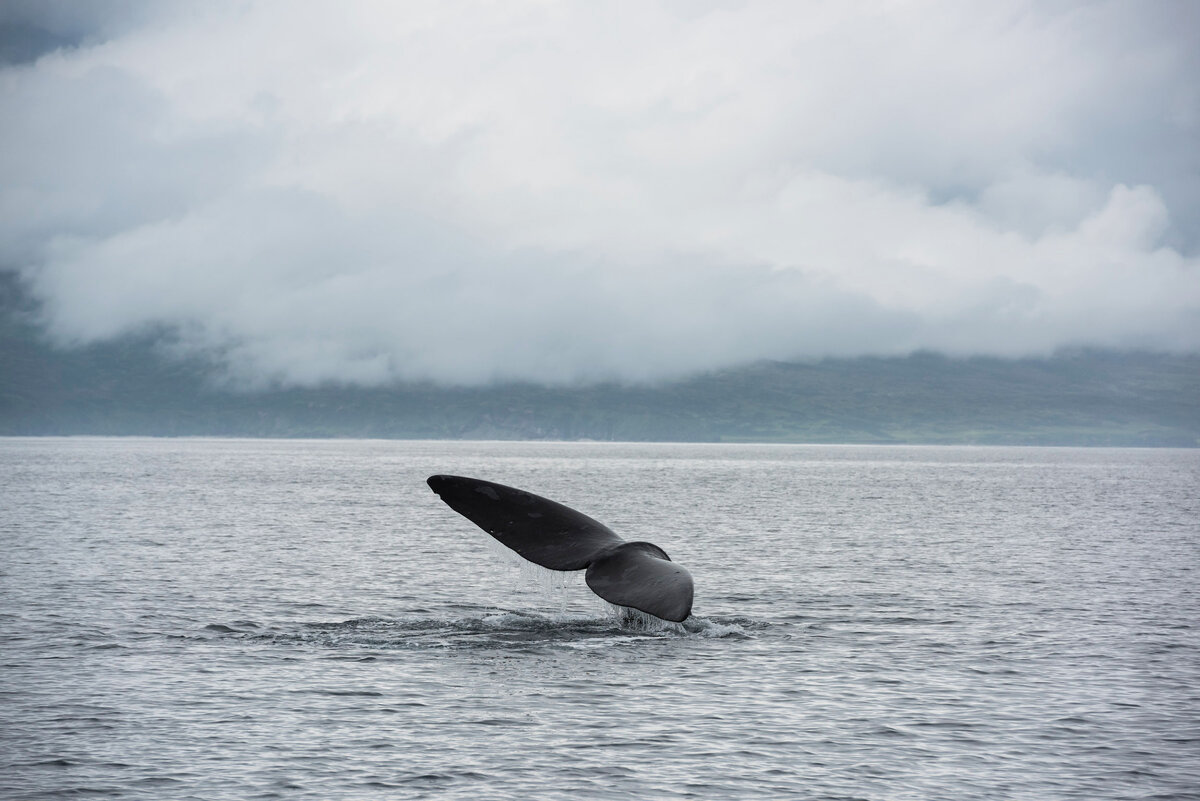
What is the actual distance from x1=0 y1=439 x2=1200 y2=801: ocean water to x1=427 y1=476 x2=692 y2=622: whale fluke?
5.56 feet

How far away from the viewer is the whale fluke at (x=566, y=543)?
14648 millimetres

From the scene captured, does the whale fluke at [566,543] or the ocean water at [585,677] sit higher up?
the whale fluke at [566,543]

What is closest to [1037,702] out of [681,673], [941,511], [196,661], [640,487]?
[681,673]

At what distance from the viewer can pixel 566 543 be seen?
16047 millimetres

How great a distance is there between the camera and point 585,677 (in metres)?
17.0

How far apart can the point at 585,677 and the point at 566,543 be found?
2.29 m

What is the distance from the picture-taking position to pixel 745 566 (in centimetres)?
3356

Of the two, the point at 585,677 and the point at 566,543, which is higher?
the point at 566,543

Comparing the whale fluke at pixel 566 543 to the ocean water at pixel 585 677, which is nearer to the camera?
the ocean water at pixel 585 677

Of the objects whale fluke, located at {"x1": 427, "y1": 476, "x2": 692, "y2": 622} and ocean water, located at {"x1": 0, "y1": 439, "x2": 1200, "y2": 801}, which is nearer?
ocean water, located at {"x1": 0, "y1": 439, "x2": 1200, "y2": 801}

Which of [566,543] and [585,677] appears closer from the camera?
[566,543]

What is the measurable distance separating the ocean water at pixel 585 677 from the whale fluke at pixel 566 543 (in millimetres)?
1694

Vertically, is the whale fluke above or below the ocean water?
above

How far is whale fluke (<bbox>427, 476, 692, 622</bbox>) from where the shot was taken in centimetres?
1465
